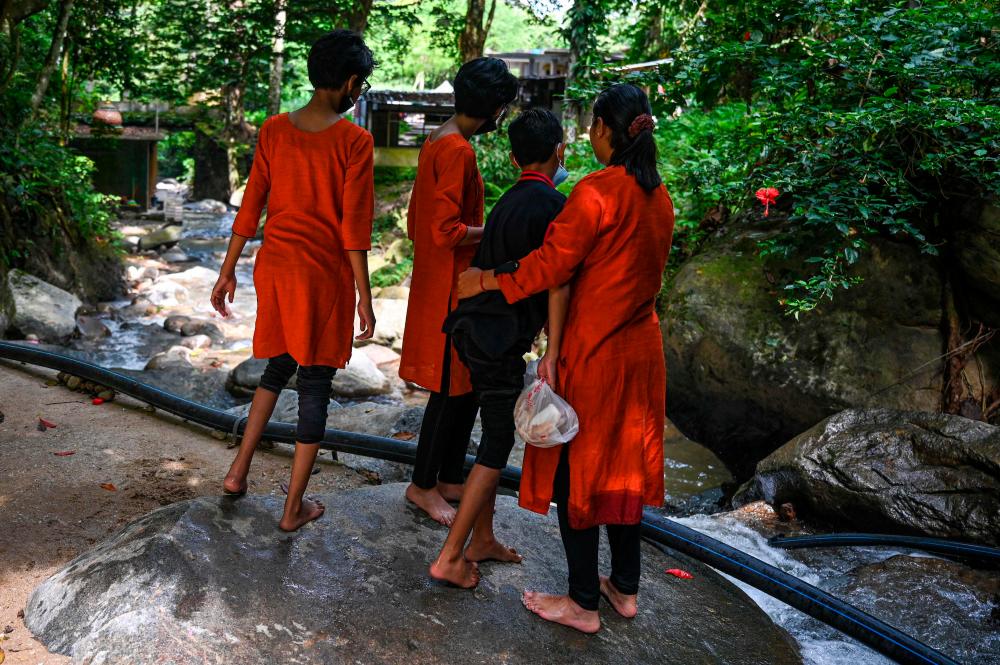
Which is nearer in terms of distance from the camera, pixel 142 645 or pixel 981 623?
pixel 142 645

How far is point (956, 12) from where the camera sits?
5848mm

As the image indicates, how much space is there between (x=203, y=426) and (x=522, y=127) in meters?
3.66

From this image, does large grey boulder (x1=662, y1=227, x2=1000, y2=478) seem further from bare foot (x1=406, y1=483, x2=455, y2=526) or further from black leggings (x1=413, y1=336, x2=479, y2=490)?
bare foot (x1=406, y1=483, x2=455, y2=526)

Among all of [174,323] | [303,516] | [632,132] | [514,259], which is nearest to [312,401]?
[303,516]

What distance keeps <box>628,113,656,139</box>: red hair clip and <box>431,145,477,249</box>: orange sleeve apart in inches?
30.5

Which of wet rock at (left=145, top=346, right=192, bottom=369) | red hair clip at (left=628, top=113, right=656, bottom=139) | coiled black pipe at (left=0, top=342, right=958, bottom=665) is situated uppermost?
red hair clip at (left=628, top=113, right=656, bottom=139)

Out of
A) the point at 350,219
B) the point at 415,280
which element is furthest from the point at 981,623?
the point at 350,219

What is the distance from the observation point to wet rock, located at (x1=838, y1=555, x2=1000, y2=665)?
3.96 meters

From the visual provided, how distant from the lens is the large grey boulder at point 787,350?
6105 millimetres

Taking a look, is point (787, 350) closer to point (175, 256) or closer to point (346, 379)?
point (346, 379)

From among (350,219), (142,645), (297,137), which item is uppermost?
(297,137)

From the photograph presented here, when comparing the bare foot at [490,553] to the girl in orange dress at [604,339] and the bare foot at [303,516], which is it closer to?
the girl in orange dress at [604,339]

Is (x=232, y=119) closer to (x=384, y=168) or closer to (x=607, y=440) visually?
(x=384, y=168)

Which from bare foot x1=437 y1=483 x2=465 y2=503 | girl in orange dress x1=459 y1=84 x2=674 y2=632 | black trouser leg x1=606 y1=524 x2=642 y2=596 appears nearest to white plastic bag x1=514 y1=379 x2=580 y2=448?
girl in orange dress x1=459 y1=84 x2=674 y2=632
